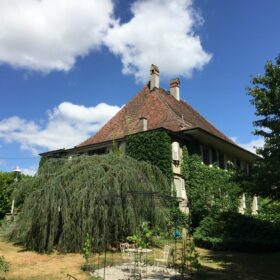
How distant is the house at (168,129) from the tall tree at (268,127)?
31.7 ft

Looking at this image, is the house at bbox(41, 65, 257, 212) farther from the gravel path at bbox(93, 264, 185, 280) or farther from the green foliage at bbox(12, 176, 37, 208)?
the gravel path at bbox(93, 264, 185, 280)

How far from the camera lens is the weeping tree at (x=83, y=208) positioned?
1460cm

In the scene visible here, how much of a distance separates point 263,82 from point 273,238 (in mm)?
8237

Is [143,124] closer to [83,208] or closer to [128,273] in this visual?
[83,208]

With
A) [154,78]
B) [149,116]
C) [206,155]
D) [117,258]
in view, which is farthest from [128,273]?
[154,78]

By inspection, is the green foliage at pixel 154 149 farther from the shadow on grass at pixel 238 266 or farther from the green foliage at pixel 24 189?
the green foliage at pixel 24 189

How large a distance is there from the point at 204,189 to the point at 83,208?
10.4 metres

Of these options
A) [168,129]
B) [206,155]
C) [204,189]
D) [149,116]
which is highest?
[149,116]

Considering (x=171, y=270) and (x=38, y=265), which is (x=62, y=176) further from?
(x=171, y=270)

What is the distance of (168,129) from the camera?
2269 centimetres

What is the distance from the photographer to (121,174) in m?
16.1

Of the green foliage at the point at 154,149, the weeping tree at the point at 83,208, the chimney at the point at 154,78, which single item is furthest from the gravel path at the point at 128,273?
the chimney at the point at 154,78

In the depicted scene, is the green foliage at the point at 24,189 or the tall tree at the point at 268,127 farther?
the green foliage at the point at 24,189

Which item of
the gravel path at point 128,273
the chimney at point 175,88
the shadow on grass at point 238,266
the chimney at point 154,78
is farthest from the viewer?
the chimney at point 175,88
